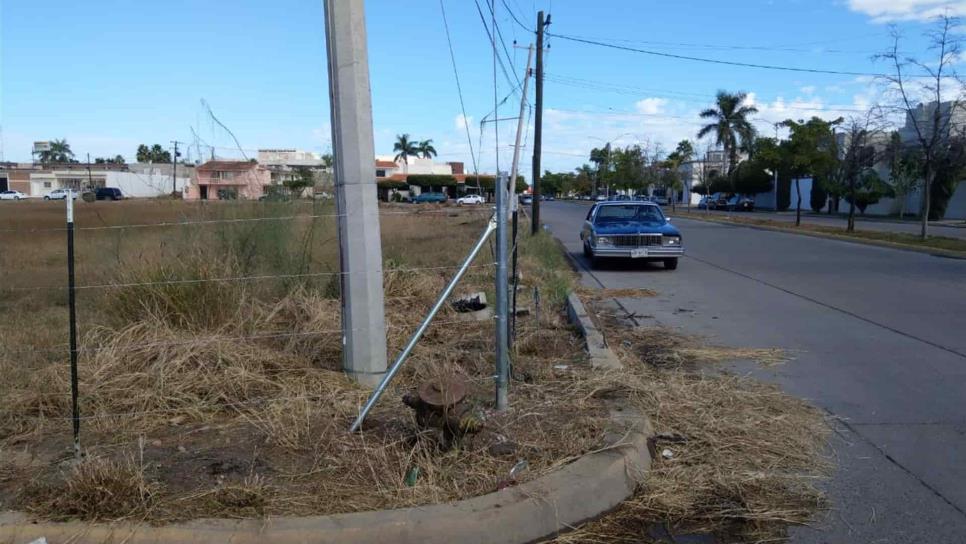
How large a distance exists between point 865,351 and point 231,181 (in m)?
8.94

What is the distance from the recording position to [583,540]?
377 centimetres

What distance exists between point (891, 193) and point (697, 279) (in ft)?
116

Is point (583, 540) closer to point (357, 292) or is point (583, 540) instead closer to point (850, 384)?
point (357, 292)

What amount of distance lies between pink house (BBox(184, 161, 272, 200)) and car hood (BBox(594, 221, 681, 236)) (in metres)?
7.40

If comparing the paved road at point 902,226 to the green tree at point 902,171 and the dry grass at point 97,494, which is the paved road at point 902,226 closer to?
the green tree at point 902,171

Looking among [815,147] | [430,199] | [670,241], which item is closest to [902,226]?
[815,147]

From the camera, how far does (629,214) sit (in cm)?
1733

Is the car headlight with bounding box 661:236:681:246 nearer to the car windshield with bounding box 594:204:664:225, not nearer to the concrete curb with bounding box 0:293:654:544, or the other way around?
the car windshield with bounding box 594:204:664:225

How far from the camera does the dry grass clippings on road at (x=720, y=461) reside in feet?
12.9

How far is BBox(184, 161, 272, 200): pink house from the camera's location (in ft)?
33.2

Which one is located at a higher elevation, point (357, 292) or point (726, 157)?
point (726, 157)

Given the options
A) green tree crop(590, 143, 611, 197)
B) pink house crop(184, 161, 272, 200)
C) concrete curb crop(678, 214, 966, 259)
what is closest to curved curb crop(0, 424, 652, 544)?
pink house crop(184, 161, 272, 200)

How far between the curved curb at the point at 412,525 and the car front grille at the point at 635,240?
12116 millimetres

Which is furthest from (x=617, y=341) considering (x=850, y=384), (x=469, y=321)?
(x=850, y=384)
